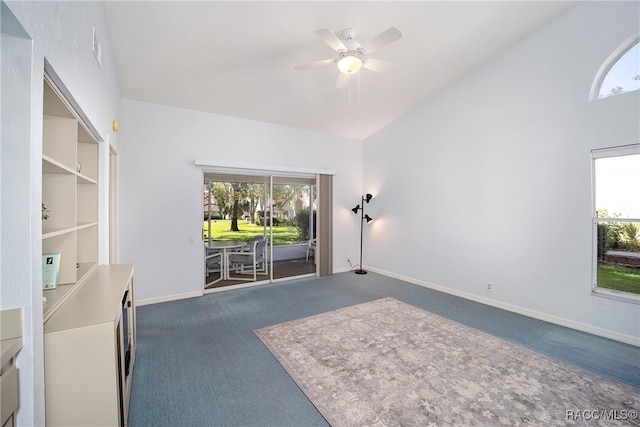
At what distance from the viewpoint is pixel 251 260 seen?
5.39 metres

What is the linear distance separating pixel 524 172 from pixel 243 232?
4638mm

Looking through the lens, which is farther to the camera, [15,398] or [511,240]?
[511,240]

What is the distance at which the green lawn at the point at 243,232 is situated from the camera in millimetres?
5141

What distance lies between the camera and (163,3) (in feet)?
8.38

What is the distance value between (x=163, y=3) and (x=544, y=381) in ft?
15.3

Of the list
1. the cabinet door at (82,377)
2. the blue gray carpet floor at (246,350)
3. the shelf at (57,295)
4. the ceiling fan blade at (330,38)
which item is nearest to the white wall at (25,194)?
the cabinet door at (82,377)

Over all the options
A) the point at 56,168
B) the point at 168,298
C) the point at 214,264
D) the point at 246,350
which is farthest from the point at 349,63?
the point at 214,264

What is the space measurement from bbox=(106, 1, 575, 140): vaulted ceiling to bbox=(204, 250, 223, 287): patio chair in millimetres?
2560

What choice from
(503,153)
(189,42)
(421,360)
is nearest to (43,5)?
(189,42)

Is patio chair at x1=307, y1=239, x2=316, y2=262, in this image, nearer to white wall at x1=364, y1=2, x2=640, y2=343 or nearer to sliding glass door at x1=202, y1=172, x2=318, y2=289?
sliding glass door at x1=202, y1=172, x2=318, y2=289

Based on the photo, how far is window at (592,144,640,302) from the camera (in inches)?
116

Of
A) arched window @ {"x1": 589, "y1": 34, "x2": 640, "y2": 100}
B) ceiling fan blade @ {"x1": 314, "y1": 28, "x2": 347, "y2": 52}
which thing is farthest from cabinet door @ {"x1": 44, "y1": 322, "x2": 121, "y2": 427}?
arched window @ {"x1": 589, "y1": 34, "x2": 640, "y2": 100}

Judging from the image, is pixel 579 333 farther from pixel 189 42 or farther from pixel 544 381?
pixel 189 42

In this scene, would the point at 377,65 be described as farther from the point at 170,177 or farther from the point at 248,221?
the point at 248,221
